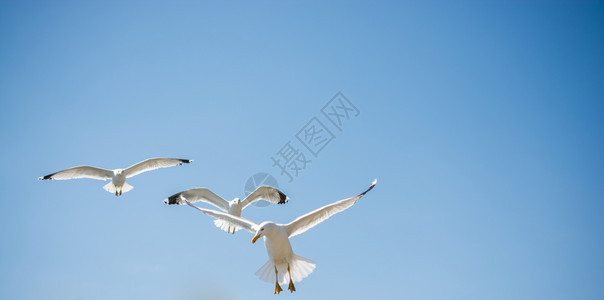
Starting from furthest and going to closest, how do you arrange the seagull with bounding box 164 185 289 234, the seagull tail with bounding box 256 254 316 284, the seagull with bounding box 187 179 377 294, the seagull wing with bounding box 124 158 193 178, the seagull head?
the seagull wing with bounding box 124 158 193 178 → the seagull with bounding box 164 185 289 234 → the seagull tail with bounding box 256 254 316 284 → the seagull with bounding box 187 179 377 294 → the seagull head

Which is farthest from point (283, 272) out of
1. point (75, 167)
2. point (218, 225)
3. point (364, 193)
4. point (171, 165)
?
point (75, 167)

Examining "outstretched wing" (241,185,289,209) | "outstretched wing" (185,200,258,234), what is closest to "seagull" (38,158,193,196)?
"outstretched wing" (241,185,289,209)

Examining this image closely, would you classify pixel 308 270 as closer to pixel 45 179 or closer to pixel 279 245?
pixel 279 245

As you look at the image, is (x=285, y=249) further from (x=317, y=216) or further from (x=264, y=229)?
(x=317, y=216)

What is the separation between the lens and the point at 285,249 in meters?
8.09

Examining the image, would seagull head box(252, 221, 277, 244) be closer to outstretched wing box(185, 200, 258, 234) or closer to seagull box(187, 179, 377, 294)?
seagull box(187, 179, 377, 294)

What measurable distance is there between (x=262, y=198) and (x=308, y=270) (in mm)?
4837

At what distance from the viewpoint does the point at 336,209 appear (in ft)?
27.1

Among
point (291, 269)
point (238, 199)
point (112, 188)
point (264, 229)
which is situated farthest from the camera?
point (112, 188)

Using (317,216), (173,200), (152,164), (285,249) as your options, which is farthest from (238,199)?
(285,249)

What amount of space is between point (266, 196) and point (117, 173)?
409cm

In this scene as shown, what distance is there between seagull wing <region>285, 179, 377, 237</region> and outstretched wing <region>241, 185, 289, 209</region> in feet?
13.3

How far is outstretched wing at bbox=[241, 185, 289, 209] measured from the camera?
1255cm

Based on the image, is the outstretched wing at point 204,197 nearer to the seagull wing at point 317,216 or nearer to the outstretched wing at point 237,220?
the outstretched wing at point 237,220
